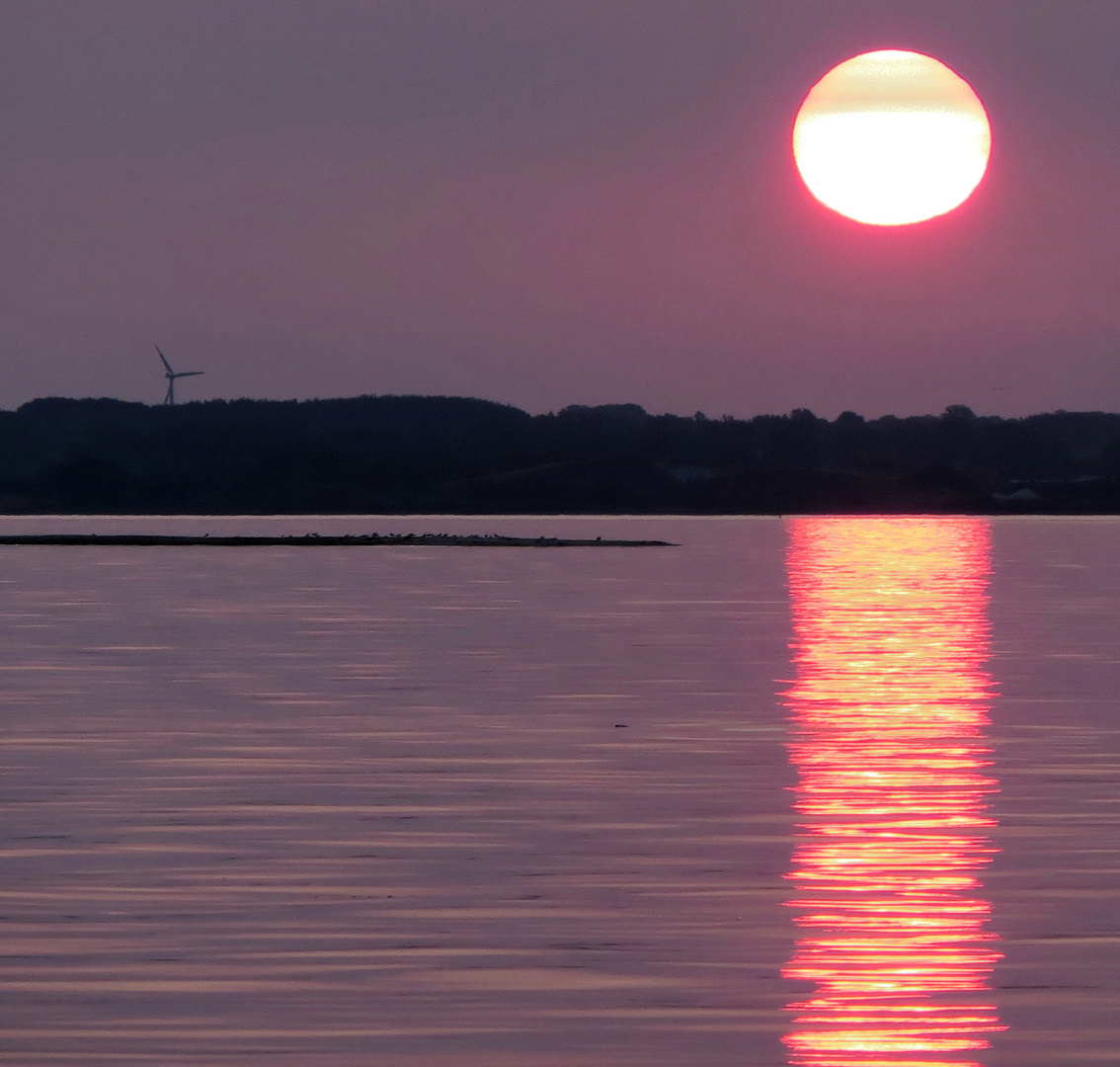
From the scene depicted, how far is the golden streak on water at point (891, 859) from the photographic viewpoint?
15.7 meters

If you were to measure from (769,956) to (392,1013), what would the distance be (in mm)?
3500

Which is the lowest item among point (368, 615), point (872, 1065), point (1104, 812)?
point (872, 1065)

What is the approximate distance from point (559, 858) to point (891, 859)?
3.42 m

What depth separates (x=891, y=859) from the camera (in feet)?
75.2

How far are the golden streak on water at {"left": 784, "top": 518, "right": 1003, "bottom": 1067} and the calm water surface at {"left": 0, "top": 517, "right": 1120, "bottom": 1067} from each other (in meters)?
0.06

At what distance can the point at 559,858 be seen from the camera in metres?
22.9

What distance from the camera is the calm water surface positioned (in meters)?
15.7

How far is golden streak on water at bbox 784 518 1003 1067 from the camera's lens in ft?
51.4

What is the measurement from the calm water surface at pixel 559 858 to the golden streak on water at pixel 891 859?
0.21 feet

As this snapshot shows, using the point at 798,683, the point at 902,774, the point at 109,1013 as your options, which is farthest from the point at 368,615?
the point at 109,1013

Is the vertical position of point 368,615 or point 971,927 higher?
point 368,615

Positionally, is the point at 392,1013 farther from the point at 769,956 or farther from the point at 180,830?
the point at 180,830

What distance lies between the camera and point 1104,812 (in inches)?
1032

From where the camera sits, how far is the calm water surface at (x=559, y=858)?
15.7m
